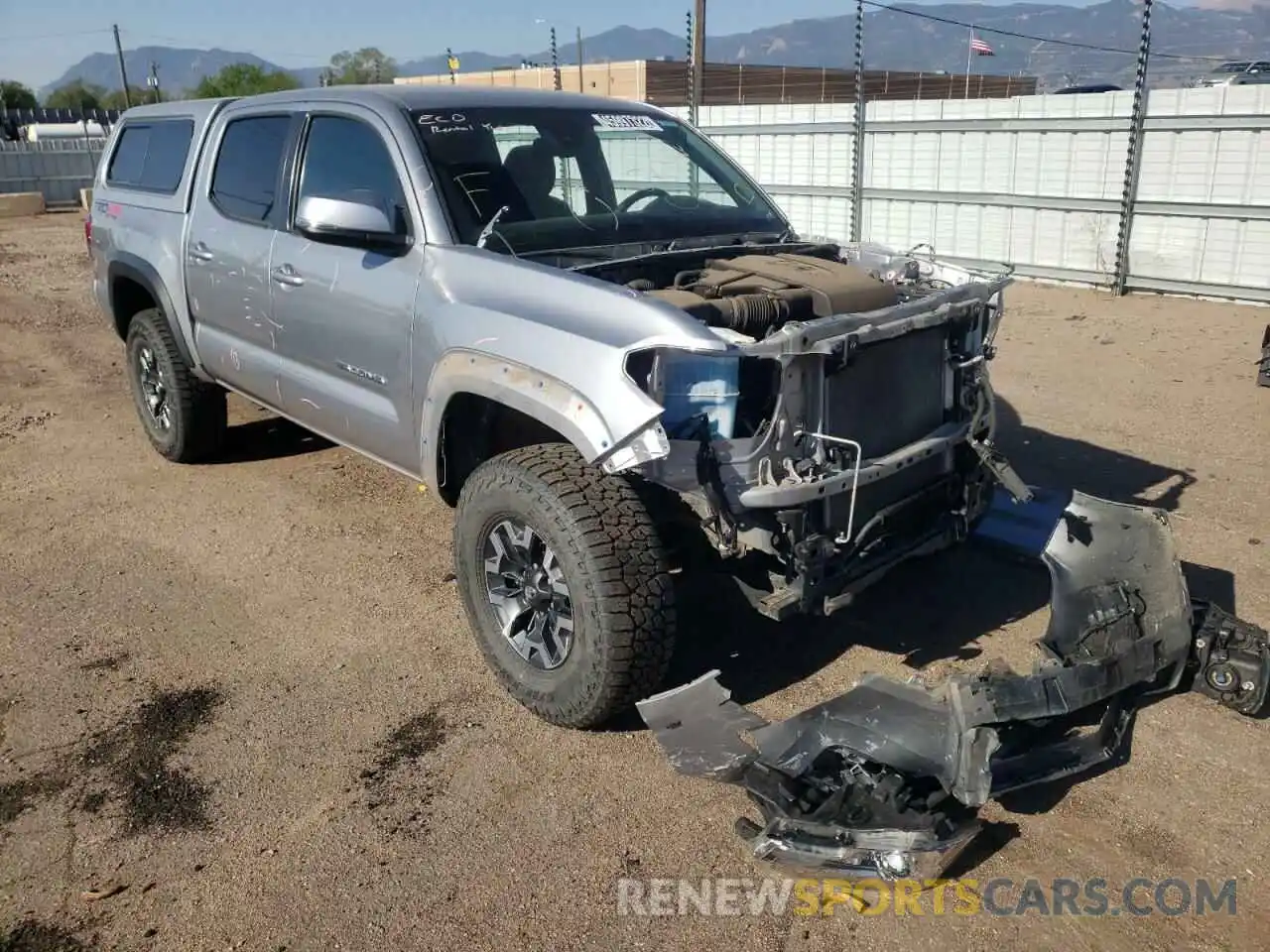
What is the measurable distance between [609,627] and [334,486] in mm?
3166

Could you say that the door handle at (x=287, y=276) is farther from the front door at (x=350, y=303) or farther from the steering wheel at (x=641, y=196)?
the steering wheel at (x=641, y=196)

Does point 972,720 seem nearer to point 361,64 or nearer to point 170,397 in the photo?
point 170,397

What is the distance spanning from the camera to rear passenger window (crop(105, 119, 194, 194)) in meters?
5.66

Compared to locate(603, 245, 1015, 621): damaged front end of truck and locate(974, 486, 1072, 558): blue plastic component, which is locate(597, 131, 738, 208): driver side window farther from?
locate(974, 486, 1072, 558): blue plastic component

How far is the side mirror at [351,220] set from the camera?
147 inches

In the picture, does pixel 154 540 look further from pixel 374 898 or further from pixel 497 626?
pixel 374 898

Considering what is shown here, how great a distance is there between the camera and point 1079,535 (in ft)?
12.3

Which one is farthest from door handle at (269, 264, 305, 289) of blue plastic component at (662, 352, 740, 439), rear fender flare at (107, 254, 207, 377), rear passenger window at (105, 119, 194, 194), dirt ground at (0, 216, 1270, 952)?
blue plastic component at (662, 352, 740, 439)

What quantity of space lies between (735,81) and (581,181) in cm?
3490

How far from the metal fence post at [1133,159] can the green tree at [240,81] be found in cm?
5739

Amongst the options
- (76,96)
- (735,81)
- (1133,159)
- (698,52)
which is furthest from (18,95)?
(1133,159)

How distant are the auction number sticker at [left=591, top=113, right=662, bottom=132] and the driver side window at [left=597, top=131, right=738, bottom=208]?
0.11ft

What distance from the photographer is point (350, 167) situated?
436 centimetres

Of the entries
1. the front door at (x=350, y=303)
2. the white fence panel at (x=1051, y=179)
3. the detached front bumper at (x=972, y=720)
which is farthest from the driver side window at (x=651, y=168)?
the white fence panel at (x=1051, y=179)
